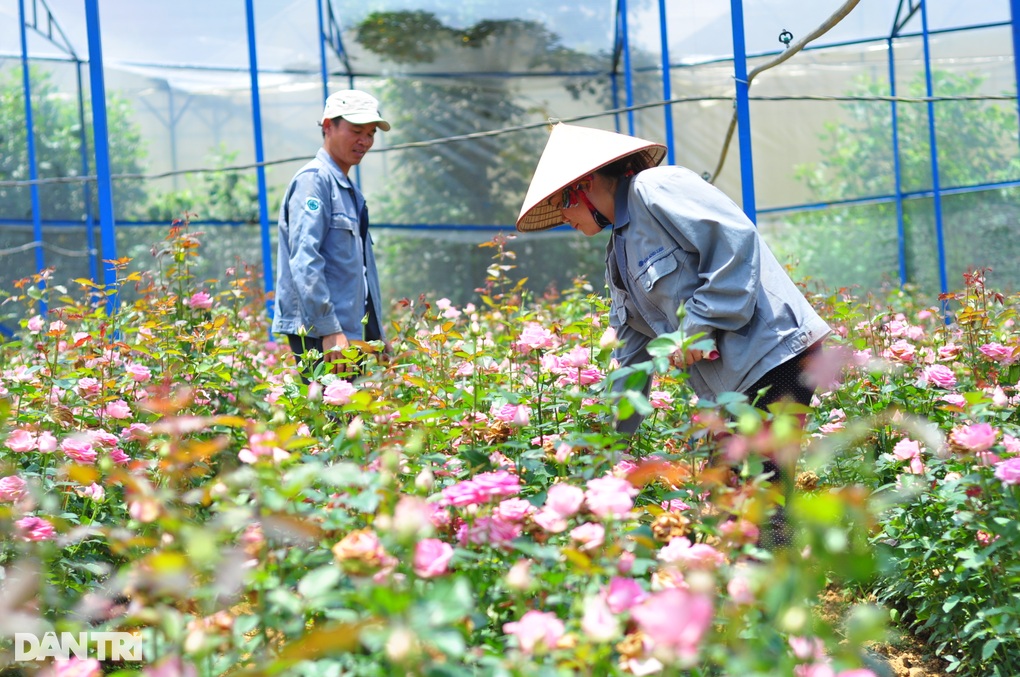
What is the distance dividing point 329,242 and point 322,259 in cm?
17

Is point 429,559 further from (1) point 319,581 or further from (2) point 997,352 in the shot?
(2) point 997,352

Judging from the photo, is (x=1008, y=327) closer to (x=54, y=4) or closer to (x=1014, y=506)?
(x=1014, y=506)

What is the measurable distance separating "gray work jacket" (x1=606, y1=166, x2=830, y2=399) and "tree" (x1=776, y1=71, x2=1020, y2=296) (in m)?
8.20

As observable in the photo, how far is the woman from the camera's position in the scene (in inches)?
78.7

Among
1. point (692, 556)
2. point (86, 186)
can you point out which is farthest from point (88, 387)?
point (86, 186)

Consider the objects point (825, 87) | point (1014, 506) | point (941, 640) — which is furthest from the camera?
point (825, 87)

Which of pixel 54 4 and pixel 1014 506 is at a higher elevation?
pixel 54 4

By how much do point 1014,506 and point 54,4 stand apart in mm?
10579

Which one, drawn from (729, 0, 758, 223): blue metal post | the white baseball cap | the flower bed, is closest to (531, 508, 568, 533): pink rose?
the flower bed

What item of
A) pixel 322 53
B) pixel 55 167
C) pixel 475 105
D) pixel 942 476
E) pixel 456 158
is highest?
pixel 322 53

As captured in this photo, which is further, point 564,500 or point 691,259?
point 691,259

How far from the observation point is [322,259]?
10.1ft

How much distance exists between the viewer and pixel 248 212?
33.6ft

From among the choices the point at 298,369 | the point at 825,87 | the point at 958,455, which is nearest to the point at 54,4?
the point at 825,87
